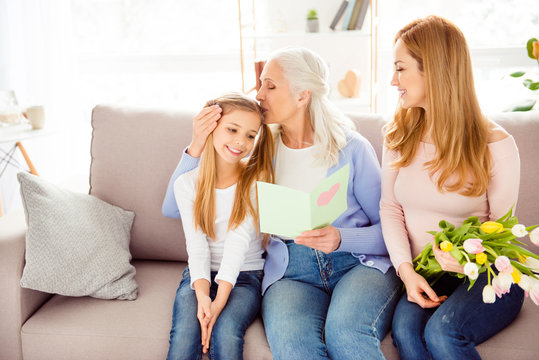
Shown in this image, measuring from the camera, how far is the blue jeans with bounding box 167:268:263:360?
1336 mm

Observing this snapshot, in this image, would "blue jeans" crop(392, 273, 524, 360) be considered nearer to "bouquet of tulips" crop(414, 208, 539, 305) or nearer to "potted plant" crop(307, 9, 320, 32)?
"bouquet of tulips" crop(414, 208, 539, 305)

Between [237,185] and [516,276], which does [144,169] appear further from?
[516,276]

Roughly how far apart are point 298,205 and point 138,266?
842 millimetres

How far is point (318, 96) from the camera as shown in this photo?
5.50 feet

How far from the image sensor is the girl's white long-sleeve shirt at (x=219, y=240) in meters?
1.52

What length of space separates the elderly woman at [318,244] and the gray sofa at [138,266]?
0.38 feet

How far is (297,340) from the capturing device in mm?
1288

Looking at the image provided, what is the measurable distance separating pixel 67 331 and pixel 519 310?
4.31 feet

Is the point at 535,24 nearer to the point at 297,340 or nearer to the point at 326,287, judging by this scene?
the point at 326,287

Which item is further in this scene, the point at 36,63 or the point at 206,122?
the point at 36,63

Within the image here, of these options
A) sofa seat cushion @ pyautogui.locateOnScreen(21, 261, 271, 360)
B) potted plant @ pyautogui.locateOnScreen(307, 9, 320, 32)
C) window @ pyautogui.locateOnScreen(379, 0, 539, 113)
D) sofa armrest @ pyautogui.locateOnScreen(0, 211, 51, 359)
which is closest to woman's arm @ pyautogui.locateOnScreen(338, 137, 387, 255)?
sofa seat cushion @ pyautogui.locateOnScreen(21, 261, 271, 360)

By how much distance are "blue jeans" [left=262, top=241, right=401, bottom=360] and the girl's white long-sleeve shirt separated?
0.13 metres

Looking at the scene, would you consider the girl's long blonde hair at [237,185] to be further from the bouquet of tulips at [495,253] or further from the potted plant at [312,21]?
the potted plant at [312,21]

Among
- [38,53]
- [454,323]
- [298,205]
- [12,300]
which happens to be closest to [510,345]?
[454,323]
